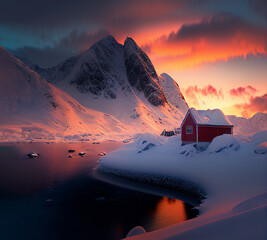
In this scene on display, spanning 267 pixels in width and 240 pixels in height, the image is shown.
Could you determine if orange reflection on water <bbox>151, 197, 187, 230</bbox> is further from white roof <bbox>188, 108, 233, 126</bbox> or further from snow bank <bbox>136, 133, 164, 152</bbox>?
white roof <bbox>188, 108, 233, 126</bbox>

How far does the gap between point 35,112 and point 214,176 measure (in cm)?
11108

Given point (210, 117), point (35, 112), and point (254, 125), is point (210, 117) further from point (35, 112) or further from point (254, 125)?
point (254, 125)

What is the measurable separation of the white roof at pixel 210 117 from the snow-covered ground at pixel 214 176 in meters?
5.31

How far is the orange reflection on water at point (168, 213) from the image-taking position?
17.0 metres

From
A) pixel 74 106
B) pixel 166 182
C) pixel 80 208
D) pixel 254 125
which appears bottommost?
pixel 80 208

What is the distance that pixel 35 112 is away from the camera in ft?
382

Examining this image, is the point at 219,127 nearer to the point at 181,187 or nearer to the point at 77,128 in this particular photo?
the point at 181,187

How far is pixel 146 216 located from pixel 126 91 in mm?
178702

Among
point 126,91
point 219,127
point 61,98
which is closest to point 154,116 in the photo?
point 126,91

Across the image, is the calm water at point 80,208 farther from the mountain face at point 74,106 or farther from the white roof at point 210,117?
the mountain face at point 74,106

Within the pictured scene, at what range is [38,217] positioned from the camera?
18.0 meters

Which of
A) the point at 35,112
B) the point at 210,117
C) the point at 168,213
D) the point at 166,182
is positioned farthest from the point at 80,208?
the point at 35,112

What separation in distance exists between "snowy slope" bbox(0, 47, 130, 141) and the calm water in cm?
7452

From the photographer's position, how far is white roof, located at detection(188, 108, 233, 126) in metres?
35.4
